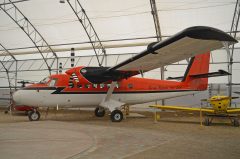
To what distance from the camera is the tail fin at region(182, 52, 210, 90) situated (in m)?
16.1

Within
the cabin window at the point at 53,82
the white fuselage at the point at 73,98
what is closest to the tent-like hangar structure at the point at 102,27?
the cabin window at the point at 53,82

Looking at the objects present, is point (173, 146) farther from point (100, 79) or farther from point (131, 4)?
point (131, 4)

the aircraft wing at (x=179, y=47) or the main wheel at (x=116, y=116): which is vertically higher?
the aircraft wing at (x=179, y=47)

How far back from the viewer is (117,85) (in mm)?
15352

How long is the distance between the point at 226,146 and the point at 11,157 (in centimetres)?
569

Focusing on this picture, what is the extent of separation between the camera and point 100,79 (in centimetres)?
1391

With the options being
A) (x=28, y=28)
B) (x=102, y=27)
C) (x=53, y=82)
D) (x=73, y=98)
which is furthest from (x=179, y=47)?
(x=28, y=28)

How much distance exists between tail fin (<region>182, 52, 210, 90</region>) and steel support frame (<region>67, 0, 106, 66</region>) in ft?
32.9

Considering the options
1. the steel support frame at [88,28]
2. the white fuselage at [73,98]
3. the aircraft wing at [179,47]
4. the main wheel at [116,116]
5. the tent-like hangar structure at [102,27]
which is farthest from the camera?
the steel support frame at [88,28]

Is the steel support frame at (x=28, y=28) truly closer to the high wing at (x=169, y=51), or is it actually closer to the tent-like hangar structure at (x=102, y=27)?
the tent-like hangar structure at (x=102, y=27)

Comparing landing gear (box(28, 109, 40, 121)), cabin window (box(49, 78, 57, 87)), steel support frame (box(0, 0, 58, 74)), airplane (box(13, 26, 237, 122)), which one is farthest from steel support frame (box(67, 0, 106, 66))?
landing gear (box(28, 109, 40, 121))

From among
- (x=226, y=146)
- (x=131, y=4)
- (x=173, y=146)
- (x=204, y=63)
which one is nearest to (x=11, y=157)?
(x=173, y=146)

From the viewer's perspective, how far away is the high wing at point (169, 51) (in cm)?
710

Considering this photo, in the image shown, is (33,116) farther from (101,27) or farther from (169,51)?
(101,27)
